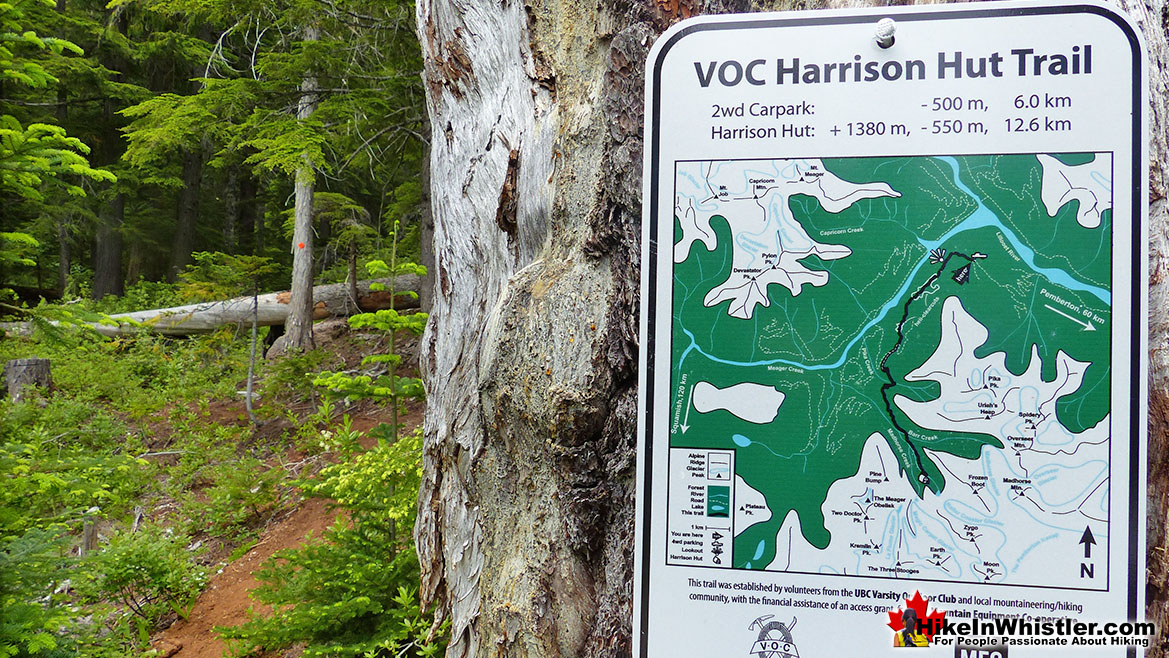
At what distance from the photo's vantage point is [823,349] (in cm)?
138

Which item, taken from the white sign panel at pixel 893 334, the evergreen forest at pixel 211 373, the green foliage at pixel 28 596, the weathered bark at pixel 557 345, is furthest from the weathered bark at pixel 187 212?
the white sign panel at pixel 893 334

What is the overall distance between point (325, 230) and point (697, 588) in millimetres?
19619

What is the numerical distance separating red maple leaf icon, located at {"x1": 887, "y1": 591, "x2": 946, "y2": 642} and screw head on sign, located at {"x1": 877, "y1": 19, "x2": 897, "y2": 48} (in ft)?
3.48

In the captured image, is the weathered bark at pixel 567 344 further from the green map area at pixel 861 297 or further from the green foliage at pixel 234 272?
the green foliage at pixel 234 272

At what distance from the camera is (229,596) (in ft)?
16.4

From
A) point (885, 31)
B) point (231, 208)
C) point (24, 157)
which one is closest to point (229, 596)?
point (24, 157)

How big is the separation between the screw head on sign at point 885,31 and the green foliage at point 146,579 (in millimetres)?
5361

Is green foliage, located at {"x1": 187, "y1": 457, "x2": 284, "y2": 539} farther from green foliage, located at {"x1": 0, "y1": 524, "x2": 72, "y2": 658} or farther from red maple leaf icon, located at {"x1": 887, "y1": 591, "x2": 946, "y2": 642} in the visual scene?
red maple leaf icon, located at {"x1": 887, "y1": 591, "x2": 946, "y2": 642}

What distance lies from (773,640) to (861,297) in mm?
692

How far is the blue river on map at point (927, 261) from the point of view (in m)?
1.30

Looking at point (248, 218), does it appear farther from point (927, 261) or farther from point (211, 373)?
point (927, 261)

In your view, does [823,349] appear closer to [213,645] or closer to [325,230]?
[213,645]

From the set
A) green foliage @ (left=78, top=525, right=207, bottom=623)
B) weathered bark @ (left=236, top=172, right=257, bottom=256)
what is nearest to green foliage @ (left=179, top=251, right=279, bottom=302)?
green foliage @ (left=78, top=525, right=207, bottom=623)

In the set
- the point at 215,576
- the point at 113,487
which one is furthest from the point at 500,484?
the point at 113,487
